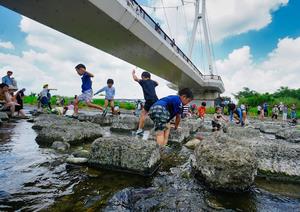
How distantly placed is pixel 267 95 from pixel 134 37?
40.0 metres

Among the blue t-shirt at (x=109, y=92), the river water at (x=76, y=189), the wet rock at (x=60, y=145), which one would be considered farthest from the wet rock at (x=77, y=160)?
the blue t-shirt at (x=109, y=92)

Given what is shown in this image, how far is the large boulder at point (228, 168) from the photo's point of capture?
2.46m

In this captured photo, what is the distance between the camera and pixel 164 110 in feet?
13.4

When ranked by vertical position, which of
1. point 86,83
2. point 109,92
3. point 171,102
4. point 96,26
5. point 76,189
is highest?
point 96,26

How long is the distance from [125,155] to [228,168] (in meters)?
1.27

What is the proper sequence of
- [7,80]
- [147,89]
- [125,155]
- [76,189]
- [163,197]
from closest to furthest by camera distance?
1. [163,197]
2. [76,189]
3. [125,155]
4. [147,89]
5. [7,80]

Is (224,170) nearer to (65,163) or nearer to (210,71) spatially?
(65,163)

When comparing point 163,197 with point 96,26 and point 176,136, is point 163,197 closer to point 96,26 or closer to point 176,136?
point 176,136

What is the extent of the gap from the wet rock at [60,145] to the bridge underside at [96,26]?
7.41 m

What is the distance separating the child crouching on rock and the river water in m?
1.43

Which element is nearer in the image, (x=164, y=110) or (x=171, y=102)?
(x=164, y=110)

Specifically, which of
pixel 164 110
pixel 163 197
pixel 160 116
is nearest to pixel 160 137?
pixel 160 116

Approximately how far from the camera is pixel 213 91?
155 ft

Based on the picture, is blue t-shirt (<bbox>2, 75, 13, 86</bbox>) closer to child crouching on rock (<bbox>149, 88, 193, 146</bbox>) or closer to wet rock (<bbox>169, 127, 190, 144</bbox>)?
wet rock (<bbox>169, 127, 190, 144</bbox>)
